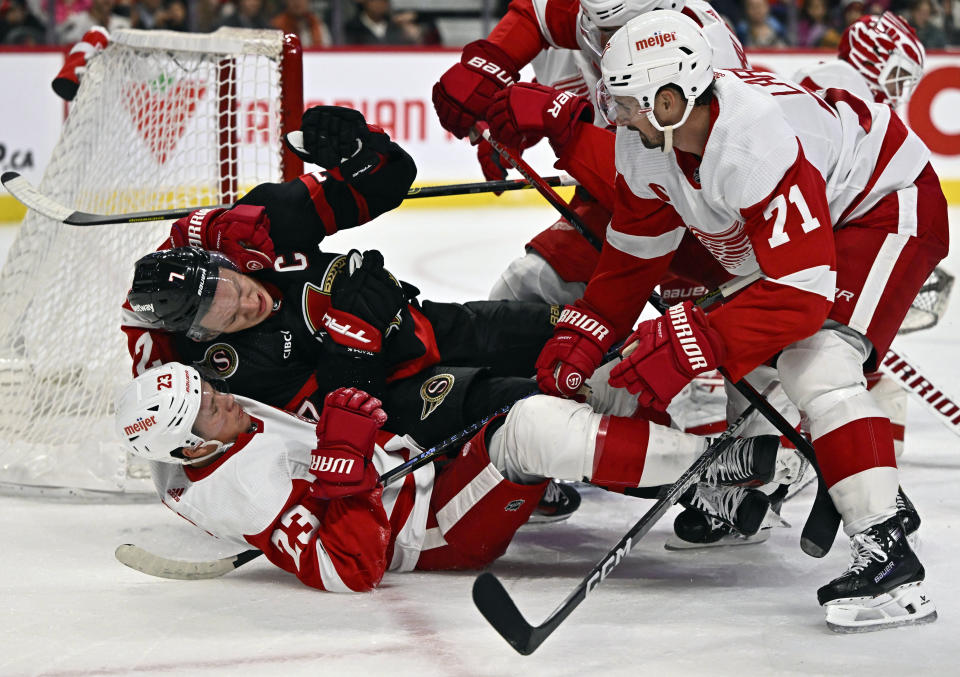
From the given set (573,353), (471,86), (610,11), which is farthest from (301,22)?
(573,353)

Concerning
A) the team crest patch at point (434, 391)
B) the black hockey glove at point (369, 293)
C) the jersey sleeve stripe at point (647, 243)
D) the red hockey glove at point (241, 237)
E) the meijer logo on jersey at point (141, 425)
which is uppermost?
the jersey sleeve stripe at point (647, 243)

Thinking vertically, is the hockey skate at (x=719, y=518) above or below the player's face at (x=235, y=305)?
below

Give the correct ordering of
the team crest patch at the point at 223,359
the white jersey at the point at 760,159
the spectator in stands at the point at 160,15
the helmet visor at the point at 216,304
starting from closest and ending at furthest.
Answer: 1. the white jersey at the point at 760,159
2. the helmet visor at the point at 216,304
3. the team crest patch at the point at 223,359
4. the spectator in stands at the point at 160,15

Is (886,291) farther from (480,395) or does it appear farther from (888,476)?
(480,395)

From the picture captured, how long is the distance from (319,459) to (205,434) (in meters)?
0.22

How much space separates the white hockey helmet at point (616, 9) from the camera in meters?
2.71

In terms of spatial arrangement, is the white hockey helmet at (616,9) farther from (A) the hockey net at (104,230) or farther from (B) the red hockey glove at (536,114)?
(A) the hockey net at (104,230)

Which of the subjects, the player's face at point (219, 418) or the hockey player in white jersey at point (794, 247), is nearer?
the hockey player in white jersey at point (794, 247)

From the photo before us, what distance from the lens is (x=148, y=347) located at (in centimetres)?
260

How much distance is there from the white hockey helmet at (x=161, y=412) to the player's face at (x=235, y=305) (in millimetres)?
194

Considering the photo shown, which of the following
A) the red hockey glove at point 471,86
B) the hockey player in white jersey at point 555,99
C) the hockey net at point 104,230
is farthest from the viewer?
the hockey net at point 104,230

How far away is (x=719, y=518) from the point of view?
2.50 m

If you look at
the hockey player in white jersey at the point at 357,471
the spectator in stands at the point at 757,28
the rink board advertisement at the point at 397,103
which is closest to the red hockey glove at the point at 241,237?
the hockey player in white jersey at the point at 357,471

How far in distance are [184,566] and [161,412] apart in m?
0.37
